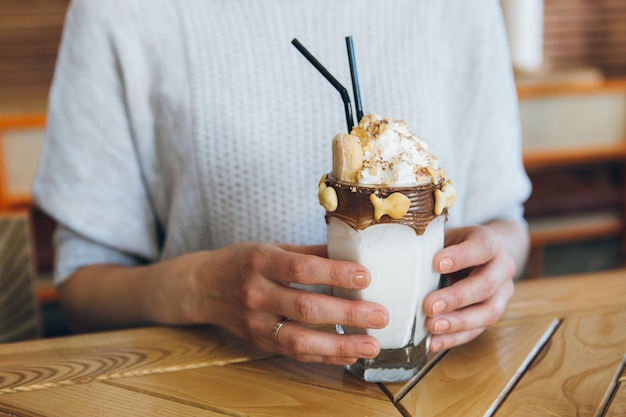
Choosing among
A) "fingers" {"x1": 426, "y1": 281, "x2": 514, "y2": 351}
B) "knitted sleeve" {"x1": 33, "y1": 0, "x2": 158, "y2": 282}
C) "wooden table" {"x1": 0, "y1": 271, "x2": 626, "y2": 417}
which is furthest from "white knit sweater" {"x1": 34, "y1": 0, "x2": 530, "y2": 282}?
"fingers" {"x1": 426, "y1": 281, "x2": 514, "y2": 351}

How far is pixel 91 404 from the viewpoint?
75 cm

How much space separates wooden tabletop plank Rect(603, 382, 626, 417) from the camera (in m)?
0.70

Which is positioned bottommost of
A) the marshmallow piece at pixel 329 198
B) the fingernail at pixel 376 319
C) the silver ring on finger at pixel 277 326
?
the silver ring on finger at pixel 277 326

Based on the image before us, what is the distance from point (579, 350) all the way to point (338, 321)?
330mm

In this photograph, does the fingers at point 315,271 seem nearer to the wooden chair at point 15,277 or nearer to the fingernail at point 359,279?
the fingernail at point 359,279

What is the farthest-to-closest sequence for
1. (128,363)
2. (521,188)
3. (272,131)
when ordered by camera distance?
1. (521,188)
2. (272,131)
3. (128,363)

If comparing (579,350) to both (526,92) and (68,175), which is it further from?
(526,92)

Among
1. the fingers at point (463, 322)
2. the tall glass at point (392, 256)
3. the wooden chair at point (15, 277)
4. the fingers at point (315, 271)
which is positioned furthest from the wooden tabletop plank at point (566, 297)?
the wooden chair at point (15, 277)

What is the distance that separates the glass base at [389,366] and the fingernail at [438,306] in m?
0.05

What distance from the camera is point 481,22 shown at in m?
1.24

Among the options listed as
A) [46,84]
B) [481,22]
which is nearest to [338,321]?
[481,22]

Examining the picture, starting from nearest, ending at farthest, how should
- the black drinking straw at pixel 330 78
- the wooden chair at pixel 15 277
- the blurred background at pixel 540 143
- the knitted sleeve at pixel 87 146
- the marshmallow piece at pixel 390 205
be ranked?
the marshmallow piece at pixel 390 205 → the black drinking straw at pixel 330 78 → the knitted sleeve at pixel 87 146 → the wooden chair at pixel 15 277 → the blurred background at pixel 540 143

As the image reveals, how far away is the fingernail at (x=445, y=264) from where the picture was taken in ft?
2.50

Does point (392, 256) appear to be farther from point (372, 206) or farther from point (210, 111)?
point (210, 111)
